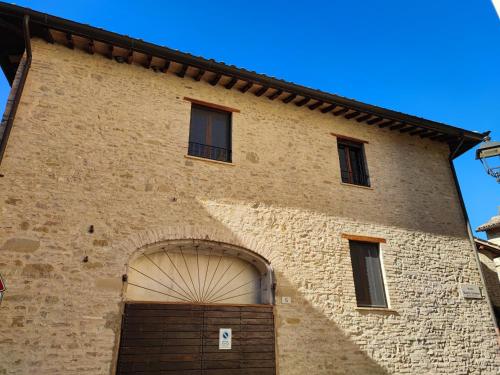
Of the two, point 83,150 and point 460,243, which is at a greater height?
point 83,150

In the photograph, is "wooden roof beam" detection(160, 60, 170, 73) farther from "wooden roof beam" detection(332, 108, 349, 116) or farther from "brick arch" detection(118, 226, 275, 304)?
"wooden roof beam" detection(332, 108, 349, 116)

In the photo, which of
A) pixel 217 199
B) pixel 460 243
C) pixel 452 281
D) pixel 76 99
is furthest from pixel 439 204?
pixel 76 99

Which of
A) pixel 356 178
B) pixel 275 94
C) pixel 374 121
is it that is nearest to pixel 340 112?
pixel 374 121

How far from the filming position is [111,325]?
18.4ft

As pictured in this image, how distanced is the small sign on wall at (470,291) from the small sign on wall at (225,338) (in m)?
5.61

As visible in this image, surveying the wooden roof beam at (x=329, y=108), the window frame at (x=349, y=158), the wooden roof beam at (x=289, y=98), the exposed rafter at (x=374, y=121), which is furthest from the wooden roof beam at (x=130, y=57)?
the exposed rafter at (x=374, y=121)

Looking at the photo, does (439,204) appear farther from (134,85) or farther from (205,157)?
(134,85)

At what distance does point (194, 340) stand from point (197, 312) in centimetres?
44

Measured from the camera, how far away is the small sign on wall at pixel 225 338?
6.23 meters

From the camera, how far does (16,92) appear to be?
630 centimetres

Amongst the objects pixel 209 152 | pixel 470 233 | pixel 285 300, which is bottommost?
pixel 285 300

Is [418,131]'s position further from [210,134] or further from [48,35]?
[48,35]

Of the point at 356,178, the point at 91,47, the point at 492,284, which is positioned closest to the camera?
the point at 91,47

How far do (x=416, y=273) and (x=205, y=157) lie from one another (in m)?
5.29
